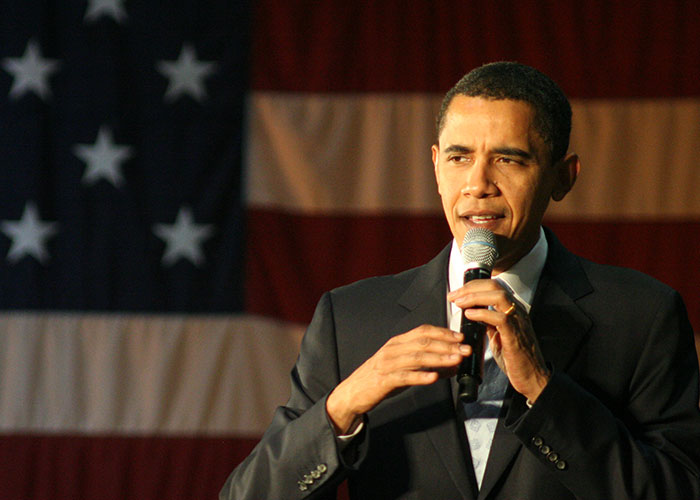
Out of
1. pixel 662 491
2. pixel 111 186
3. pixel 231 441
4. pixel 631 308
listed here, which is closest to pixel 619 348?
pixel 631 308

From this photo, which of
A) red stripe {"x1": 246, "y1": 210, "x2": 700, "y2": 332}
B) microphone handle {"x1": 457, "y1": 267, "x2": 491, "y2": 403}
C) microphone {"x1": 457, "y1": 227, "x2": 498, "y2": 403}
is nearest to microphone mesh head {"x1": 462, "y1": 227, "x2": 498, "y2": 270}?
microphone {"x1": 457, "y1": 227, "x2": 498, "y2": 403}

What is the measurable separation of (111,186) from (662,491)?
227 cm

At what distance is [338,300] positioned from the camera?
57.5 inches

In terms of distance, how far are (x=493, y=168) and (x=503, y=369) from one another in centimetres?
32

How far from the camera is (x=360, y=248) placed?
9.88 ft

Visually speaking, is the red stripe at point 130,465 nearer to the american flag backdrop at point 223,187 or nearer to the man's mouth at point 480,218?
the american flag backdrop at point 223,187

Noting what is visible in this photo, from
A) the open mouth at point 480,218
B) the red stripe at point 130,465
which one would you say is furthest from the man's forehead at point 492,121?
the red stripe at point 130,465

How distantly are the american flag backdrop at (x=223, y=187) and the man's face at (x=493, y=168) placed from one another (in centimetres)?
164

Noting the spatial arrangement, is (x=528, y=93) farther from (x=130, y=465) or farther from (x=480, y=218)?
(x=130, y=465)

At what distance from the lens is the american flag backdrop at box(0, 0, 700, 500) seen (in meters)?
2.95

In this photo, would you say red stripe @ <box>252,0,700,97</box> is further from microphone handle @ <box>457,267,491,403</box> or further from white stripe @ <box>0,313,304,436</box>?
microphone handle @ <box>457,267,491,403</box>

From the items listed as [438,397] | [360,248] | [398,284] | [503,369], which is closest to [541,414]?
[503,369]

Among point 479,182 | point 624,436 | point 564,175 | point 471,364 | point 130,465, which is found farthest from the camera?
point 130,465

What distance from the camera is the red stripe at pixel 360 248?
294 centimetres
